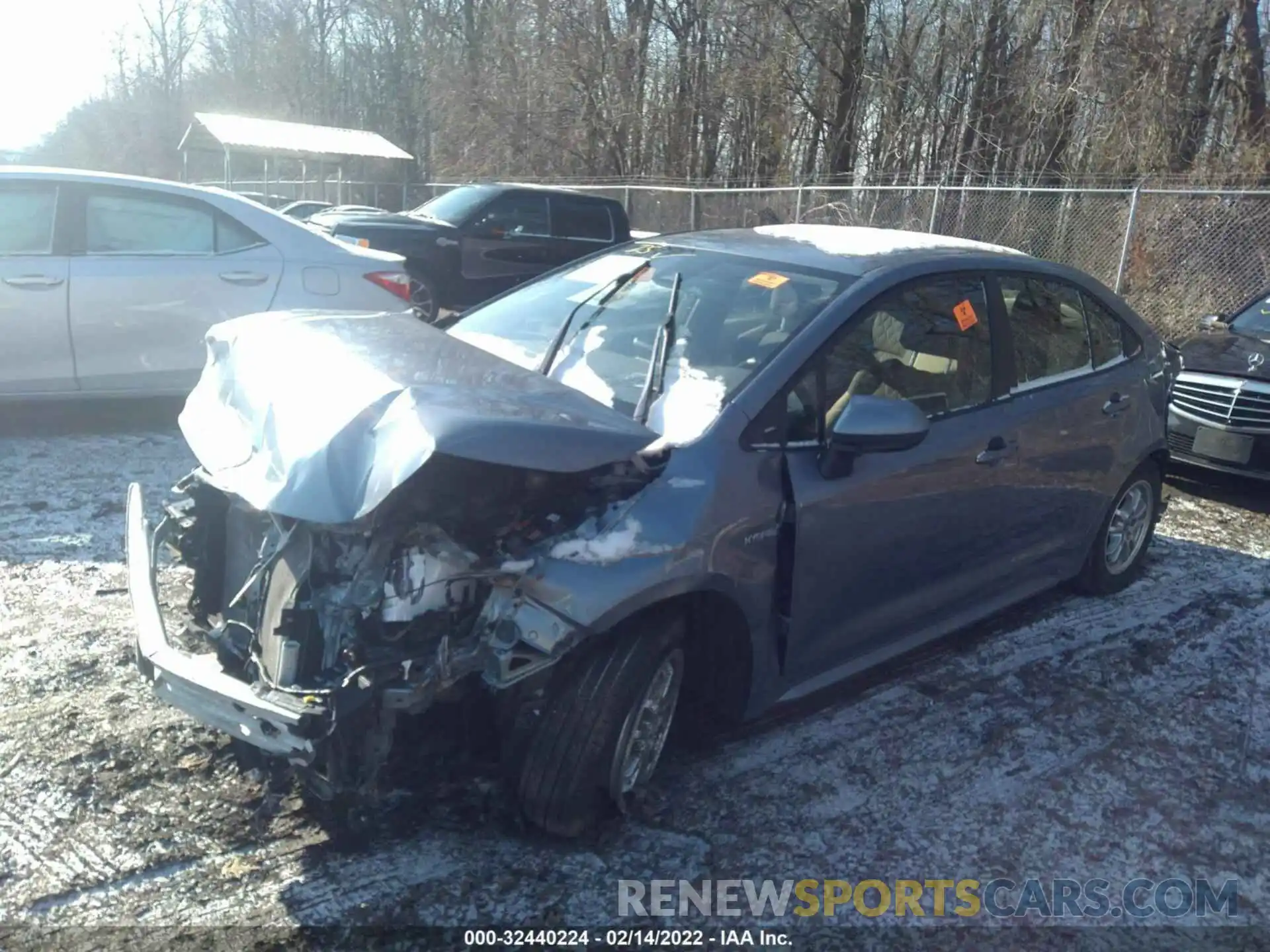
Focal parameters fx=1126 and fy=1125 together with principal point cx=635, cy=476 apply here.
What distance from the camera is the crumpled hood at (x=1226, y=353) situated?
762 centimetres

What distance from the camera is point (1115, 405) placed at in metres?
5.16

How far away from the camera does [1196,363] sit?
7.94 metres

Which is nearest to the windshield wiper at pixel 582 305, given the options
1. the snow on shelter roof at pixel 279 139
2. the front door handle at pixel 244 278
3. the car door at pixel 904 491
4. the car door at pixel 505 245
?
the car door at pixel 904 491

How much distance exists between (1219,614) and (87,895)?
16.3 feet

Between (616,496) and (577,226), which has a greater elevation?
(577,226)

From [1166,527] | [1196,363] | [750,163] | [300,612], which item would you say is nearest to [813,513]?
[300,612]

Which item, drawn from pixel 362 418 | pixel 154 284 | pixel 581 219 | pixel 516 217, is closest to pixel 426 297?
pixel 516 217

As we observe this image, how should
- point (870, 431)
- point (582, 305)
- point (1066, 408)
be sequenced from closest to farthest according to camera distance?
point (870, 431) → point (582, 305) → point (1066, 408)

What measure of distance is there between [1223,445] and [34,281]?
7.55m

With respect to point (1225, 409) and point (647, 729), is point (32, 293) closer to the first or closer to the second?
point (647, 729)

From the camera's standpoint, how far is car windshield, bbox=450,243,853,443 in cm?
373

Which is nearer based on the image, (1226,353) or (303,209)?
(1226,353)

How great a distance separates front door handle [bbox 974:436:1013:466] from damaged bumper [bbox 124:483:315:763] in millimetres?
2680

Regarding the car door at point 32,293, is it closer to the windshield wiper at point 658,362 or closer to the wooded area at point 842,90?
the windshield wiper at point 658,362
